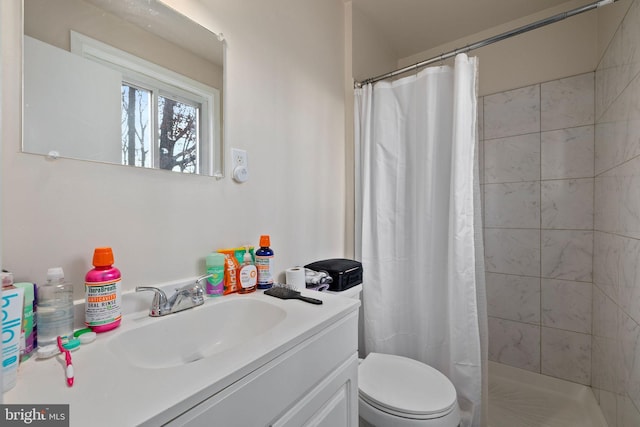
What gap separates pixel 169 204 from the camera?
89cm

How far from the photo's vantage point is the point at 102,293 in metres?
0.69

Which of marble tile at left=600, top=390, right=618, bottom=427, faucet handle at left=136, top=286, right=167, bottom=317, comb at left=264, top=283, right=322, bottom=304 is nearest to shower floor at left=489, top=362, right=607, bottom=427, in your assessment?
marble tile at left=600, top=390, right=618, bottom=427

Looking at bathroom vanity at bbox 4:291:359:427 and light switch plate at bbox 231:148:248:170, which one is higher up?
light switch plate at bbox 231:148:248:170

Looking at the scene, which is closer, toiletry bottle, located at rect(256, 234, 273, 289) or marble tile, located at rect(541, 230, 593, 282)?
toiletry bottle, located at rect(256, 234, 273, 289)

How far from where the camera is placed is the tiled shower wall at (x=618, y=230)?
1.13 m

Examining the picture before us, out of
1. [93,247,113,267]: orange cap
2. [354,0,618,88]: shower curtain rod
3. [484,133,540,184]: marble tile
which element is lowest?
[93,247,113,267]: orange cap

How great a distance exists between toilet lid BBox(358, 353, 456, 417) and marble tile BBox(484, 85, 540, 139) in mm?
1651

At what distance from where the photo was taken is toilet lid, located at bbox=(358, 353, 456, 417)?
1.03 m

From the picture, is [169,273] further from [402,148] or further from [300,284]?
[402,148]

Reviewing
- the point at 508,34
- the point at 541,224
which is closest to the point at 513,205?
the point at 541,224

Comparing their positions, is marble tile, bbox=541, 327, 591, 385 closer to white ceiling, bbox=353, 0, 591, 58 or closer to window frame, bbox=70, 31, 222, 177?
white ceiling, bbox=353, 0, 591, 58

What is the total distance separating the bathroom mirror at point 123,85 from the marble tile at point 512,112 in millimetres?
1847

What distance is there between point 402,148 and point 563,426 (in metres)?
1.73

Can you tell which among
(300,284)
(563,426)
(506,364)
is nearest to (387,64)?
(300,284)
